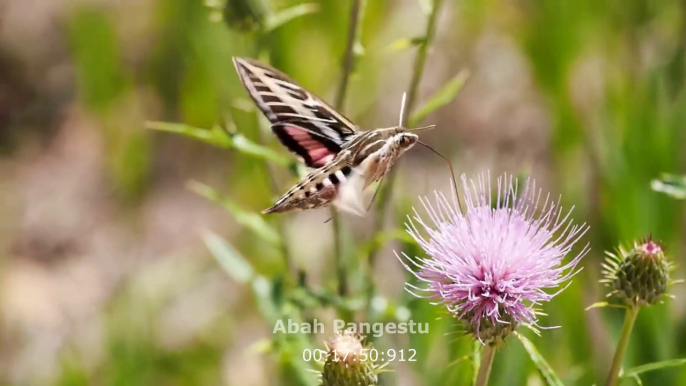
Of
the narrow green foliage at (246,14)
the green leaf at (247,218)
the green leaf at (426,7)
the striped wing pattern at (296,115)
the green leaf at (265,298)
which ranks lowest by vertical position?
the green leaf at (265,298)

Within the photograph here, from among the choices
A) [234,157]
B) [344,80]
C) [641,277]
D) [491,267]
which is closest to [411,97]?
[344,80]

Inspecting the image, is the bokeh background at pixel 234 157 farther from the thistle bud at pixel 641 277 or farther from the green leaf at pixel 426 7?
the thistle bud at pixel 641 277

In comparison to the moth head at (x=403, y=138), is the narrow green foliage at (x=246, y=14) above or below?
above

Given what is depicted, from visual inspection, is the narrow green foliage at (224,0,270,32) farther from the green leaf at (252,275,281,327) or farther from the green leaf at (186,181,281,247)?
the green leaf at (252,275,281,327)

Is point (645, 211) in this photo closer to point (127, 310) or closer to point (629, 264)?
point (629, 264)

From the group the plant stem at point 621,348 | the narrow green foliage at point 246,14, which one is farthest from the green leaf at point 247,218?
the plant stem at point 621,348
